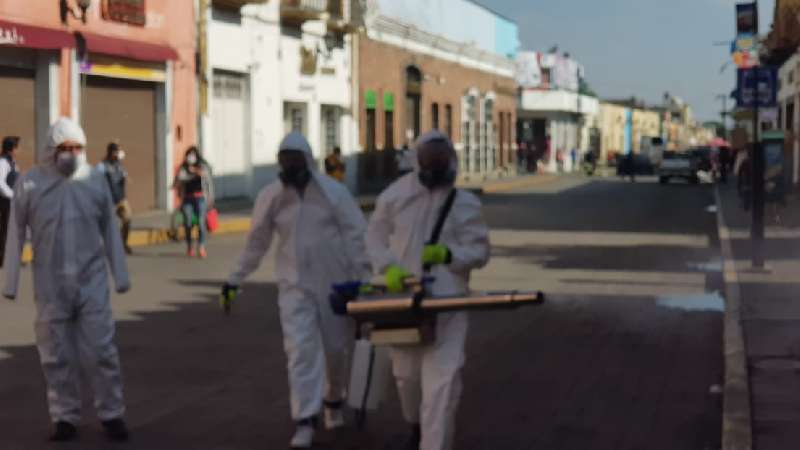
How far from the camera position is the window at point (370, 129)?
45.2 m

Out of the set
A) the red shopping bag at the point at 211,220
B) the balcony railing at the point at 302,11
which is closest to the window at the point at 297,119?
the balcony railing at the point at 302,11

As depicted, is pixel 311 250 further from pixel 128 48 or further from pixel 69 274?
pixel 128 48

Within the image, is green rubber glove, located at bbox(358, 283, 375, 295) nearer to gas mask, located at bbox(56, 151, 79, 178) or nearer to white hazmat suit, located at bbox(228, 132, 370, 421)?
white hazmat suit, located at bbox(228, 132, 370, 421)

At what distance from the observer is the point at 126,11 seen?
27484 mm

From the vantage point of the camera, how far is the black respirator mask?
23.9 feet

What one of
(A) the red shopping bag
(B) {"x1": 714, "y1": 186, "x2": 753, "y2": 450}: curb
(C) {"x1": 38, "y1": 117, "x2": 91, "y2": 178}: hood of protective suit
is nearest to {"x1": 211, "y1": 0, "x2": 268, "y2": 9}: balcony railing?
(A) the red shopping bag

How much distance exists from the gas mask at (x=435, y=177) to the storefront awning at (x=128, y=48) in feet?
66.6

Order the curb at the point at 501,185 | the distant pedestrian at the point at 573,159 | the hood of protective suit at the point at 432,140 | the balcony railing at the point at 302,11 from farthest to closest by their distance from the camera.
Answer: the distant pedestrian at the point at 573,159, the curb at the point at 501,185, the balcony railing at the point at 302,11, the hood of protective suit at the point at 432,140

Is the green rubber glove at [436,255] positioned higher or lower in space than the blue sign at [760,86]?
lower

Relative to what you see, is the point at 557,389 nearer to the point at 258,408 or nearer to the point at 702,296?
the point at 258,408


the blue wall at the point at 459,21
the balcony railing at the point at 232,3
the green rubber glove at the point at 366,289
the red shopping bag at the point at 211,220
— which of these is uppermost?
the blue wall at the point at 459,21

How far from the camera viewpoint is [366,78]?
44.6 metres

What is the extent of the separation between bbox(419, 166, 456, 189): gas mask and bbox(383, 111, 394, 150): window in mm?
40798

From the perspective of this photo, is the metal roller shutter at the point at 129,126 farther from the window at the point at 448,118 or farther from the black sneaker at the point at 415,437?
the window at the point at 448,118
